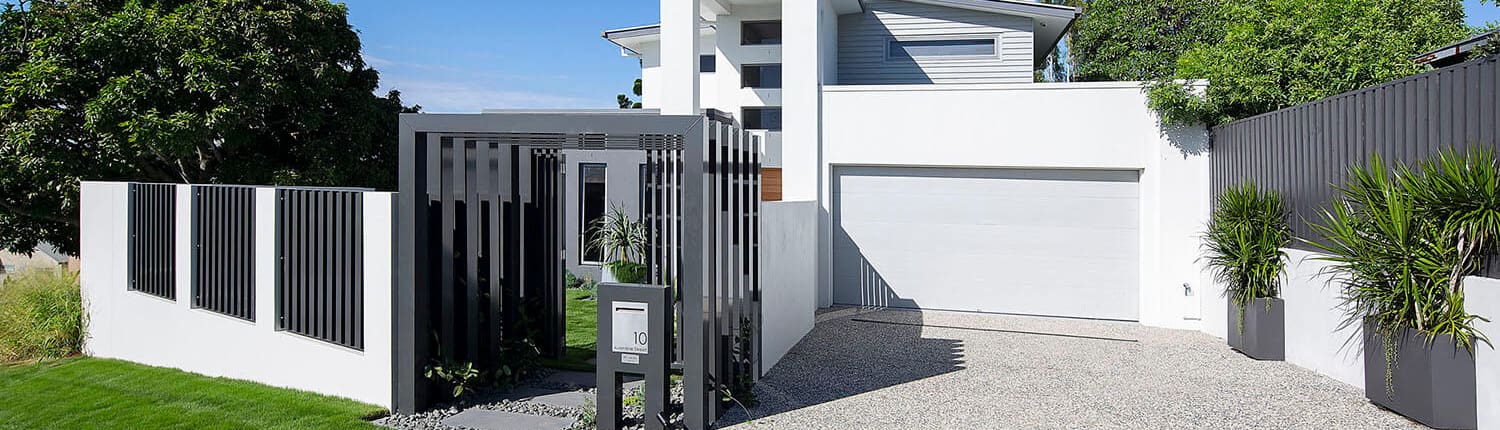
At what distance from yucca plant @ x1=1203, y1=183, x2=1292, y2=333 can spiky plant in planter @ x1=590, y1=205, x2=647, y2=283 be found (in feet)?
21.7

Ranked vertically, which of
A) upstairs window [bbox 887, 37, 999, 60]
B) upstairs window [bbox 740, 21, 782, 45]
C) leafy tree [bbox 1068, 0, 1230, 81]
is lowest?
upstairs window [bbox 887, 37, 999, 60]

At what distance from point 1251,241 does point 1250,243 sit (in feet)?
0.08

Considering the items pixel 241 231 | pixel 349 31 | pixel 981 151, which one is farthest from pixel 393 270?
pixel 349 31

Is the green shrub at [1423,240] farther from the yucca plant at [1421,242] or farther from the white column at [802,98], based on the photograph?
the white column at [802,98]

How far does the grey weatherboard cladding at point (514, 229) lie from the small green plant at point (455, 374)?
94mm

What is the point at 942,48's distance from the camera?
1591cm

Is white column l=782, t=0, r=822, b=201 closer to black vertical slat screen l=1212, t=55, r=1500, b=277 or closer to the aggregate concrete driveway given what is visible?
the aggregate concrete driveway

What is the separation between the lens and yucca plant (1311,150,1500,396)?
5523mm

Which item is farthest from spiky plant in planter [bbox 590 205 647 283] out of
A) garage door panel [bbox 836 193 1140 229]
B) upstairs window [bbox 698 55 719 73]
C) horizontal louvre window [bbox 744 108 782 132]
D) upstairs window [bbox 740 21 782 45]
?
upstairs window [bbox 698 55 719 73]

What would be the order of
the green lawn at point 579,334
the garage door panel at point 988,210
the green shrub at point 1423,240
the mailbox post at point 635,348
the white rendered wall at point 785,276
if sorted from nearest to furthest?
the green shrub at point 1423,240, the mailbox post at point 635,348, the white rendered wall at point 785,276, the green lawn at point 579,334, the garage door panel at point 988,210

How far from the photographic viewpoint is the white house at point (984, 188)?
10.9 meters

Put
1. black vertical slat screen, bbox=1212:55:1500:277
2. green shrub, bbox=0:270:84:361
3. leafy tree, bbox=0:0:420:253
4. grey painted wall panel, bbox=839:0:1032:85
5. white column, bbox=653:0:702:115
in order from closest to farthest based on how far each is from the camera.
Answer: black vertical slat screen, bbox=1212:55:1500:277
green shrub, bbox=0:270:84:361
leafy tree, bbox=0:0:420:253
white column, bbox=653:0:702:115
grey painted wall panel, bbox=839:0:1032:85

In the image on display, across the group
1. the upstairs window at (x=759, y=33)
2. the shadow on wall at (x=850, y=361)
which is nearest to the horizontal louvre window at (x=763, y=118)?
the upstairs window at (x=759, y=33)

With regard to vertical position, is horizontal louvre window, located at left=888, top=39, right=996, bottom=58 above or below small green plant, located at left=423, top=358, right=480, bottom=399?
above
